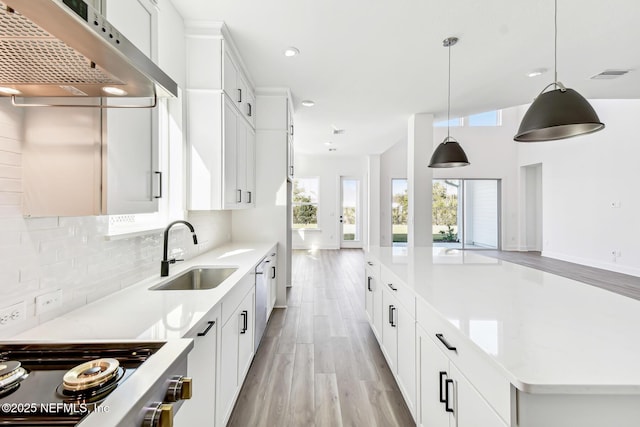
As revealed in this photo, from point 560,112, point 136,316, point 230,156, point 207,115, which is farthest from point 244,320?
point 560,112

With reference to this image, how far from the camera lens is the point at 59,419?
64 centimetres

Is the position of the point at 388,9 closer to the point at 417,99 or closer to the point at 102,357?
the point at 417,99

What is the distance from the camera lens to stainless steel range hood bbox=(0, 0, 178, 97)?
0.68m

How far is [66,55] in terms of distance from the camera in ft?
2.77

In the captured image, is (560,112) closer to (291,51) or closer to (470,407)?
(470,407)

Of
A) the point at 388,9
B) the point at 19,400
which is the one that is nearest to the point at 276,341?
the point at 19,400

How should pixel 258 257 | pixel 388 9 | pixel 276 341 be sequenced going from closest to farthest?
1. pixel 388 9
2. pixel 258 257
3. pixel 276 341

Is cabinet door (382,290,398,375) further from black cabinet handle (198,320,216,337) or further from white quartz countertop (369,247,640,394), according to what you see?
black cabinet handle (198,320,216,337)

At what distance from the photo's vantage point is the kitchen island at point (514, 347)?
798 mm

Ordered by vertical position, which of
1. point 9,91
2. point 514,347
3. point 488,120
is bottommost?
point 514,347

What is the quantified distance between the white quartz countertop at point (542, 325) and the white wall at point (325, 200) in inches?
277

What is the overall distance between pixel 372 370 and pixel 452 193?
7.88 metres

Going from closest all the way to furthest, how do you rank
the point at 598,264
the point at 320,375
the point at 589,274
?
the point at 320,375 < the point at 589,274 < the point at 598,264

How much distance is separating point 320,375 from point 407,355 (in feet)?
2.95
